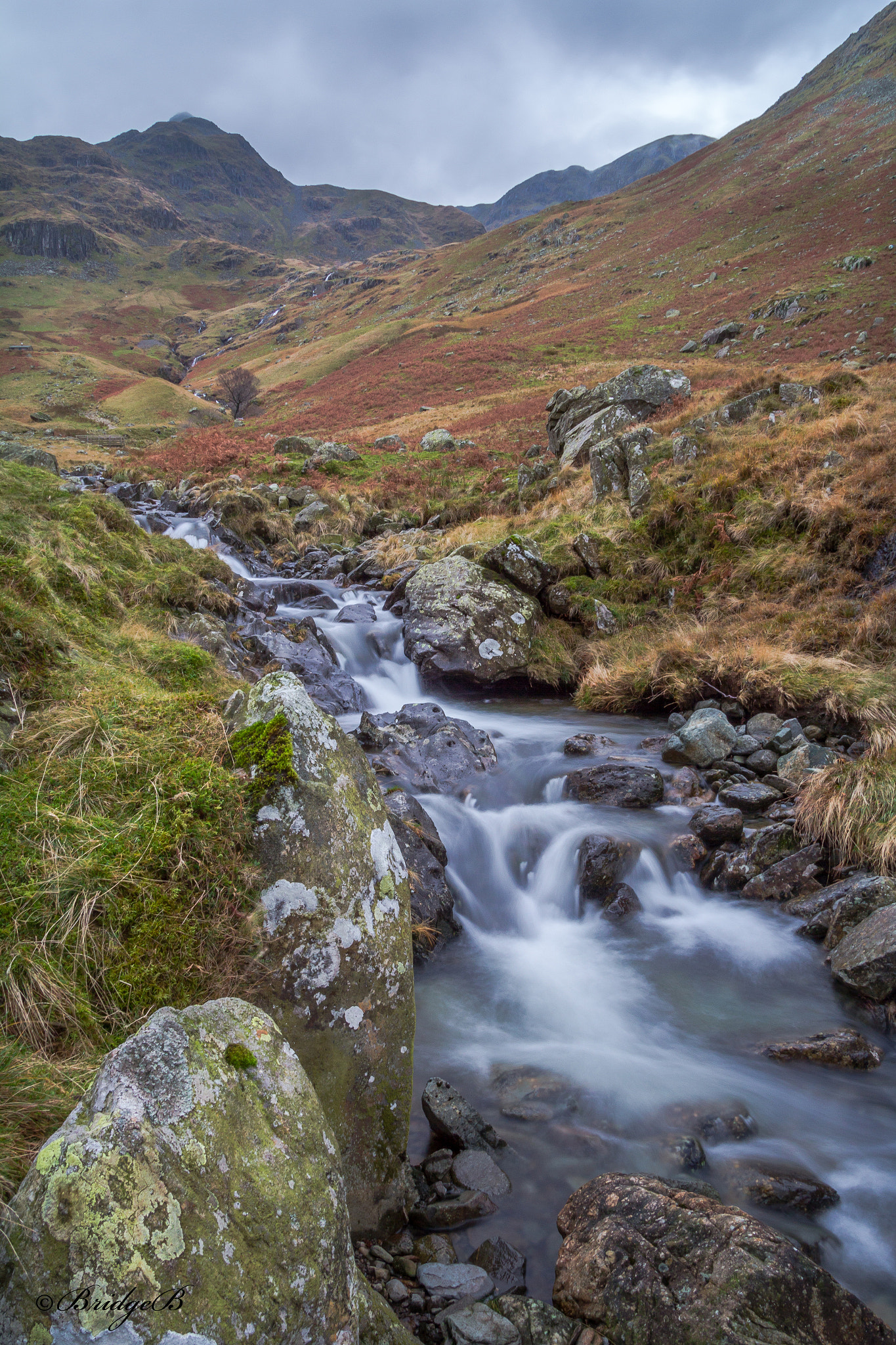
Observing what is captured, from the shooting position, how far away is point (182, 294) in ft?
508

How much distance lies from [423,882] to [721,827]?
3.86 metres

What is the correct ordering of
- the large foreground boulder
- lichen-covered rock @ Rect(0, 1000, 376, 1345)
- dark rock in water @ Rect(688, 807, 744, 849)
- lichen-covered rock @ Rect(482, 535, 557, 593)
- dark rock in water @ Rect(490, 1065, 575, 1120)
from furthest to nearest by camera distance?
the large foreground boulder
lichen-covered rock @ Rect(482, 535, 557, 593)
dark rock in water @ Rect(688, 807, 744, 849)
dark rock in water @ Rect(490, 1065, 575, 1120)
lichen-covered rock @ Rect(0, 1000, 376, 1345)

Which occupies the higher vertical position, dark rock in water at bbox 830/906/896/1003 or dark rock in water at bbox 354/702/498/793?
dark rock in water at bbox 354/702/498/793

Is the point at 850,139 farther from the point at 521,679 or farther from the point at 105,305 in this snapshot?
the point at 105,305

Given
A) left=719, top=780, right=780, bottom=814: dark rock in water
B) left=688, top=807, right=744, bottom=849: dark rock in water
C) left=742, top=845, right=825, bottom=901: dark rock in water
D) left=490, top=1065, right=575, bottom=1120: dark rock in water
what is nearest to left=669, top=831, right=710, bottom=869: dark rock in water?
left=688, top=807, right=744, bottom=849: dark rock in water

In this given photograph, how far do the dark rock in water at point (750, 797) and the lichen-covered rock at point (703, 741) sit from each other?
0.95m

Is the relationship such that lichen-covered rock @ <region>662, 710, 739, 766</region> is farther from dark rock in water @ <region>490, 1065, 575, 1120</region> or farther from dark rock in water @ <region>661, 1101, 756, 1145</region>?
dark rock in water @ <region>490, 1065, 575, 1120</region>

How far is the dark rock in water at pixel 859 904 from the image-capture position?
6.32 metres

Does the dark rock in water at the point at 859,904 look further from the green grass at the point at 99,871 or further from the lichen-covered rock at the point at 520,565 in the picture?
the lichen-covered rock at the point at 520,565

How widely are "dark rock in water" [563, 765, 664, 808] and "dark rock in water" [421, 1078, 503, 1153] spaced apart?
202 inches

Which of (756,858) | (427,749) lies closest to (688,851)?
(756,858)

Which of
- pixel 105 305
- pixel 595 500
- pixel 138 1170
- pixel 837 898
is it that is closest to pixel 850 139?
pixel 595 500

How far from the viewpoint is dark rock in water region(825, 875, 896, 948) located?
632 centimetres

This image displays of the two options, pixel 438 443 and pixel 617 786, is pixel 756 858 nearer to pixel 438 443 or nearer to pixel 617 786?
pixel 617 786
